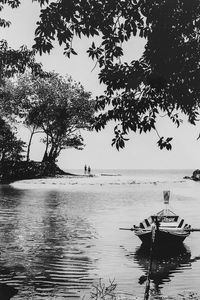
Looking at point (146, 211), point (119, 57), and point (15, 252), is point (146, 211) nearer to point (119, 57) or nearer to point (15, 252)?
point (15, 252)

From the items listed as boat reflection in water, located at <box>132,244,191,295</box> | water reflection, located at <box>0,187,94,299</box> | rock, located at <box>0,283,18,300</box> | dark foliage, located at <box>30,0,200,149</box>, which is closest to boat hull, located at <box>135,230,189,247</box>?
boat reflection in water, located at <box>132,244,191,295</box>

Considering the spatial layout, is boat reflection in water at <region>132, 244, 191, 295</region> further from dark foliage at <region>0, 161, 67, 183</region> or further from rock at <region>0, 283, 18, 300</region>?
dark foliage at <region>0, 161, 67, 183</region>

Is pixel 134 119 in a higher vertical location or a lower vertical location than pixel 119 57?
lower

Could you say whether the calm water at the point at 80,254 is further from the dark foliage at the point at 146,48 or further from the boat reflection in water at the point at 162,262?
the dark foliage at the point at 146,48

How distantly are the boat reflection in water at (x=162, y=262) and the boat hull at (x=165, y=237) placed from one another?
1.06ft

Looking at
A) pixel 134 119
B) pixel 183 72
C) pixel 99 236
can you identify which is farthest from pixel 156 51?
pixel 99 236

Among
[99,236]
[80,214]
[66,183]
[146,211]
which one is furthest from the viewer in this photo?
[66,183]

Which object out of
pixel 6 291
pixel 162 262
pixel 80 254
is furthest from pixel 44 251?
pixel 6 291

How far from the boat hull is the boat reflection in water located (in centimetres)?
32

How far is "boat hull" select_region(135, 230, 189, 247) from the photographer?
69.6ft

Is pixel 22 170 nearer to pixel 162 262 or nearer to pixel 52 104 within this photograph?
pixel 52 104

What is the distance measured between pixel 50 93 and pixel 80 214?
39787 mm

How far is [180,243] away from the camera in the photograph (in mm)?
22328

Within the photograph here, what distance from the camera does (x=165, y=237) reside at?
21.4 m
